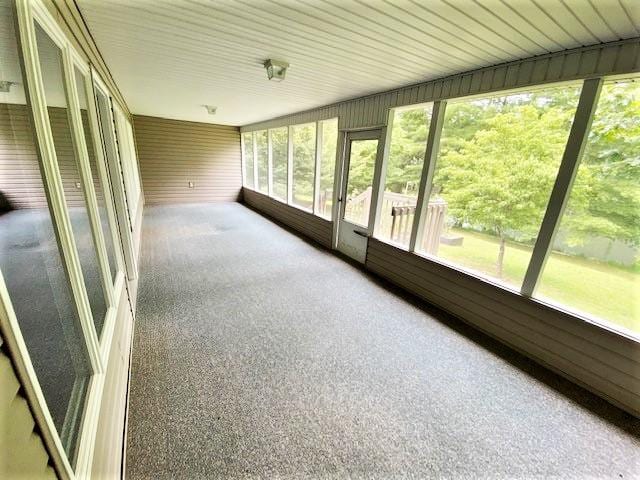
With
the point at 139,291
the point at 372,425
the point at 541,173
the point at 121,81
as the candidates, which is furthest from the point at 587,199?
the point at 121,81

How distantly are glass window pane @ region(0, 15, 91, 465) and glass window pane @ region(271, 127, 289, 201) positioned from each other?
5329mm

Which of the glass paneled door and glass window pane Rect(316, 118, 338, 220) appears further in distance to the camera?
glass window pane Rect(316, 118, 338, 220)

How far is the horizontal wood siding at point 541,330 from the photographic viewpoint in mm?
1857

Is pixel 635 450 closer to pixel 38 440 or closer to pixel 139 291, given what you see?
pixel 38 440

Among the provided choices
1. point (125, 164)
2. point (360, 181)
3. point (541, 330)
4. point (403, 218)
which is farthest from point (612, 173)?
point (125, 164)

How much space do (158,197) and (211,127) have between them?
2593 millimetres

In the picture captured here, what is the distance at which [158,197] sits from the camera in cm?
774

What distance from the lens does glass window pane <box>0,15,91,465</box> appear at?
2.53 ft

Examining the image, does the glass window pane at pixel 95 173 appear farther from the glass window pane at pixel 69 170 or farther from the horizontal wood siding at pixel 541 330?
the horizontal wood siding at pixel 541 330

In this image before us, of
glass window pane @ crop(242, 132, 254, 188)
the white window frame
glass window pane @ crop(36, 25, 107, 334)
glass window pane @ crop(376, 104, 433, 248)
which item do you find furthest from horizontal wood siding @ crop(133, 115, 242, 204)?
glass window pane @ crop(36, 25, 107, 334)

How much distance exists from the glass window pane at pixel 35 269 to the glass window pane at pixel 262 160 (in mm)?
6268

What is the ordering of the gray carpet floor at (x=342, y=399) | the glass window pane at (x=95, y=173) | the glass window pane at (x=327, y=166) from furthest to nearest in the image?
the glass window pane at (x=327, y=166)
the glass window pane at (x=95, y=173)
the gray carpet floor at (x=342, y=399)

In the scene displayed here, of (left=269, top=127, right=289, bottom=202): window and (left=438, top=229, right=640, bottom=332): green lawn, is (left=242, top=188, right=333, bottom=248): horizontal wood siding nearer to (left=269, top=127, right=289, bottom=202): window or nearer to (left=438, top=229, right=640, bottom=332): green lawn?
(left=269, top=127, right=289, bottom=202): window

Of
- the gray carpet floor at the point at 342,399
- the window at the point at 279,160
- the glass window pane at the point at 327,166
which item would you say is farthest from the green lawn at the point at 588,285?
the window at the point at 279,160
